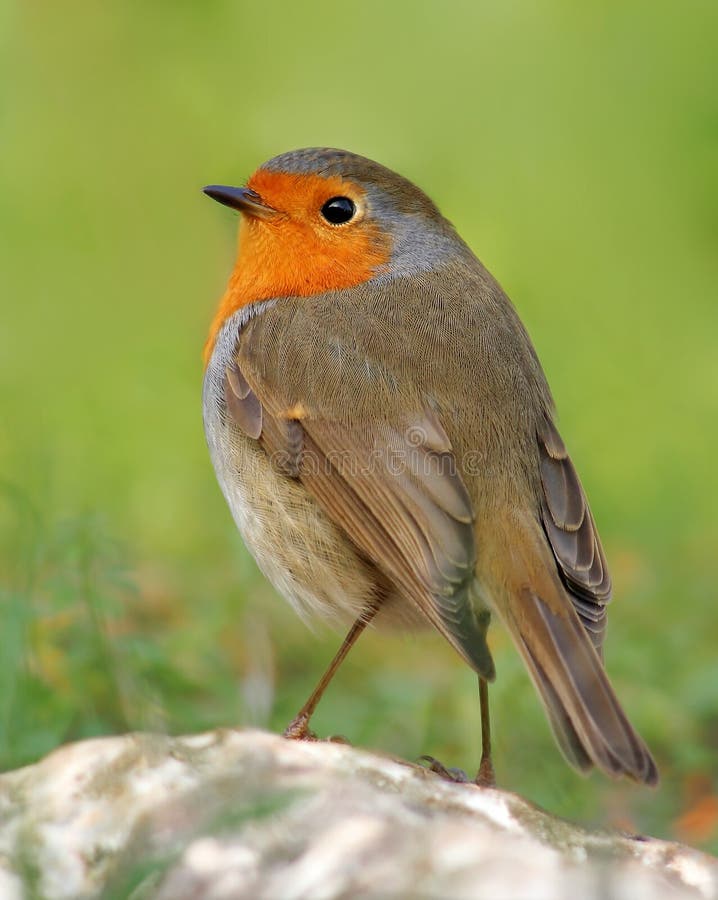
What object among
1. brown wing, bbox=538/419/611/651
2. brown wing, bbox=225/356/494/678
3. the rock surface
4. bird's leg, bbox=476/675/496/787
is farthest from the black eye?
the rock surface

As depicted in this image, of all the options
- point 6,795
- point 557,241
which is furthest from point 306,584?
point 557,241

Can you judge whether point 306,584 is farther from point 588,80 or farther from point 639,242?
point 588,80

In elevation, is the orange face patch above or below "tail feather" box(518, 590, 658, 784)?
above

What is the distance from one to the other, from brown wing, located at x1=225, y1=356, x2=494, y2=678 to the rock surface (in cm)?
47

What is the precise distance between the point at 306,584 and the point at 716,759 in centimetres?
152

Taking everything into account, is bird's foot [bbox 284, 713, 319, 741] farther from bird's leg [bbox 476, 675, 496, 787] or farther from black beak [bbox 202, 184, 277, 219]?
black beak [bbox 202, 184, 277, 219]

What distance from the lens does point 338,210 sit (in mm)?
3957

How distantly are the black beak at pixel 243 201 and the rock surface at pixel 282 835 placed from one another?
1.72 m

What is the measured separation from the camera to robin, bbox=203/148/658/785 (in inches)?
119

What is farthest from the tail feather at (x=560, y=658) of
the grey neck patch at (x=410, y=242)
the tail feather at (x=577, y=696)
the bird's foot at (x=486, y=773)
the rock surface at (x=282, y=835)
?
the grey neck patch at (x=410, y=242)

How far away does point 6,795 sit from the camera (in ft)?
8.41

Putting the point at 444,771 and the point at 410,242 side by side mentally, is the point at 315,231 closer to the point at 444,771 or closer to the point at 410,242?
the point at 410,242

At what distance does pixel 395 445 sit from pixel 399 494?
0.44ft

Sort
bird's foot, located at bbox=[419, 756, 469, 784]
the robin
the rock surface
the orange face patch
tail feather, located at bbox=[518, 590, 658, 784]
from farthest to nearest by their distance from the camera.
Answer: the orange face patch < bird's foot, located at bbox=[419, 756, 469, 784] < the robin < tail feather, located at bbox=[518, 590, 658, 784] < the rock surface
